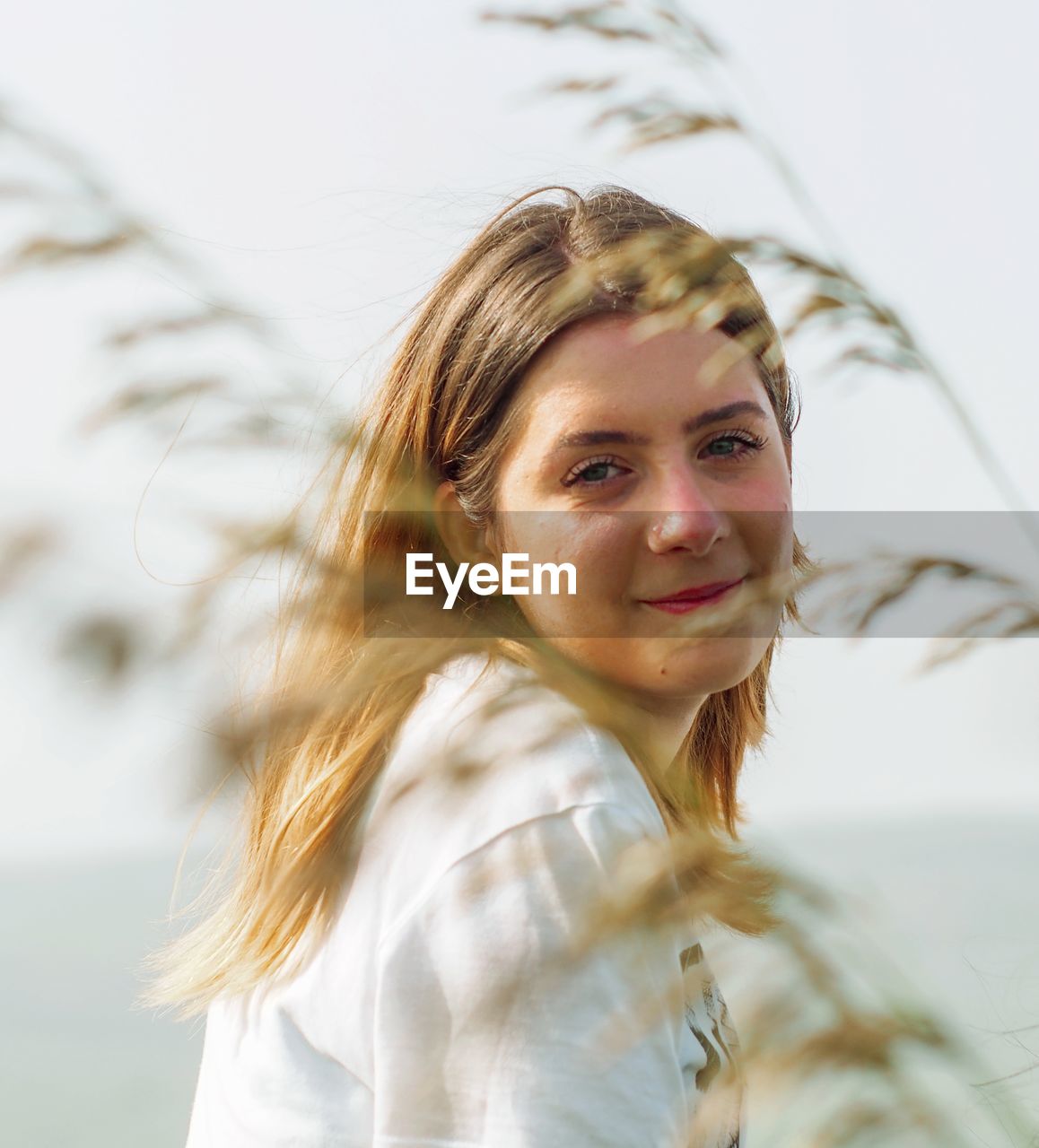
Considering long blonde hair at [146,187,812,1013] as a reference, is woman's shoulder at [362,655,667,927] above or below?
below

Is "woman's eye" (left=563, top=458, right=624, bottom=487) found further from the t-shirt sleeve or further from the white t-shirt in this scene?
the t-shirt sleeve

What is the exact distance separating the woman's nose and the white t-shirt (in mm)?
208

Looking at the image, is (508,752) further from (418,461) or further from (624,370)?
(418,461)

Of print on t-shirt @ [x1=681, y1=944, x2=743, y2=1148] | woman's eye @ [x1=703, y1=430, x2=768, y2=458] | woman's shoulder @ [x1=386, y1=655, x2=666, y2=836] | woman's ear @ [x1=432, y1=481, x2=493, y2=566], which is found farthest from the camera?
woman's ear @ [x1=432, y1=481, x2=493, y2=566]

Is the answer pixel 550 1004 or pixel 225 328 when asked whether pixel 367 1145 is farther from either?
pixel 225 328

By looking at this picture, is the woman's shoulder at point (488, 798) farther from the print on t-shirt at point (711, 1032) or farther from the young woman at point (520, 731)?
the print on t-shirt at point (711, 1032)

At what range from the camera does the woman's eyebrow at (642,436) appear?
119cm

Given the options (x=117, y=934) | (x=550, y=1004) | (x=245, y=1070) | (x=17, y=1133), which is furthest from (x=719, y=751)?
(x=117, y=934)

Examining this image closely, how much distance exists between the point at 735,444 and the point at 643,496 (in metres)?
Result: 0.16

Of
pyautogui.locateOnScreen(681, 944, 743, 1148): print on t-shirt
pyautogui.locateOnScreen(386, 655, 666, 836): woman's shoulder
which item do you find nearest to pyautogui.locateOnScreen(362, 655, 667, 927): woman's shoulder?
pyautogui.locateOnScreen(386, 655, 666, 836): woman's shoulder

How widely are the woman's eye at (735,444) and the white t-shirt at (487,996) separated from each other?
0.36 metres

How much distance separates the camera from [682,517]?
44.9 inches

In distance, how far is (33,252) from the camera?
41cm

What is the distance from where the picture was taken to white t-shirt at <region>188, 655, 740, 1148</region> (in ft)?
2.81
